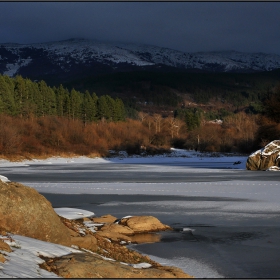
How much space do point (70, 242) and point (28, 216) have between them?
1.32 m

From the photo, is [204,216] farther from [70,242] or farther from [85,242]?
[70,242]

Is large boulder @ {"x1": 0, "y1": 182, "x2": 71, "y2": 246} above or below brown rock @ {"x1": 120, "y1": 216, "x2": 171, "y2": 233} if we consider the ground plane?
above

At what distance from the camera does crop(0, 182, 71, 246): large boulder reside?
484 inches

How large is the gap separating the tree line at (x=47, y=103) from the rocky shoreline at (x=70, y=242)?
9002cm

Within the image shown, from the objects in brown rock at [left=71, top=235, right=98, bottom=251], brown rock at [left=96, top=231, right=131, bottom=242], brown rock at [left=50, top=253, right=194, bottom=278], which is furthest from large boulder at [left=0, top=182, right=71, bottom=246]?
brown rock at [left=96, top=231, right=131, bottom=242]

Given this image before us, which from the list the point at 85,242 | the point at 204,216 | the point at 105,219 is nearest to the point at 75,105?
the point at 204,216

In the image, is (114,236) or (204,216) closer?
(114,236)

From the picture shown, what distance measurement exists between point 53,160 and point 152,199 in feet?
193

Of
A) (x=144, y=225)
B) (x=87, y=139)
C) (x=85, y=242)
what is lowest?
(x=87, y=139)

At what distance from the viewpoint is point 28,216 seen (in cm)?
1248

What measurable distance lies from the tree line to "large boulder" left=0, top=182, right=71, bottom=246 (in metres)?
90.3

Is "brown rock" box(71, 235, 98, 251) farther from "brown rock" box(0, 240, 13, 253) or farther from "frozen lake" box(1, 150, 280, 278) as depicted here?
"brown rock" box(0, 240, 13, 253)

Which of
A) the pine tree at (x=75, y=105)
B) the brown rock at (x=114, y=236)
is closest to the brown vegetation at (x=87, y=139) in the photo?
the pine tree at (x=75, y=105)

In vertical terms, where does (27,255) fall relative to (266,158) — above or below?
above
